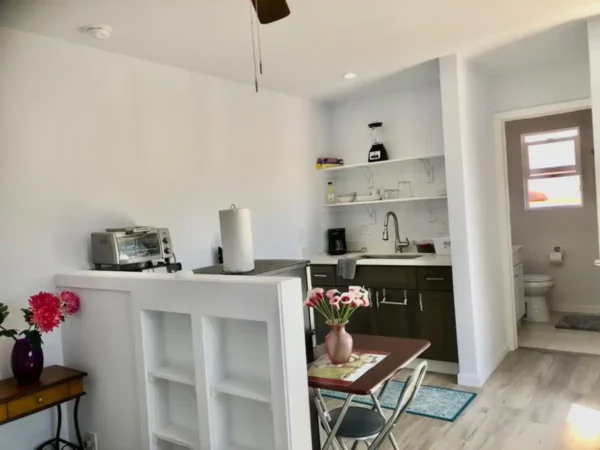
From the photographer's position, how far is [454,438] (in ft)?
9.75

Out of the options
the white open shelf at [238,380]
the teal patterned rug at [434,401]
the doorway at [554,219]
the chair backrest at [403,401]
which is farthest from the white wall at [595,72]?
the white open shelf at [238,380]

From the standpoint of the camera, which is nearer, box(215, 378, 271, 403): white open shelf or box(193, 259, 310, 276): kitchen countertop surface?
box(215, 378, 271, 403): white open shelf

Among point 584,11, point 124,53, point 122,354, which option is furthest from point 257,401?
point 584,11

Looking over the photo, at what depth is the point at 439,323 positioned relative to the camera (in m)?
3.98

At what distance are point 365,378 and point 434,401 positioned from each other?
1.87m

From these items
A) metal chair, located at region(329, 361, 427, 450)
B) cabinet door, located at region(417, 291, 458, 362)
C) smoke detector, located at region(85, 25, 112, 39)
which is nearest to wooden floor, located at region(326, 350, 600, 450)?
cabinet door, located at region(417, 291, 458, 362)

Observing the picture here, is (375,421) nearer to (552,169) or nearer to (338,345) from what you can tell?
(338,345)

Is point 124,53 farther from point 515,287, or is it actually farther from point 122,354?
point 515,287

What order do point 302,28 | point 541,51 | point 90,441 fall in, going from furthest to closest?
point 541,51, point 302,28, point 90,441

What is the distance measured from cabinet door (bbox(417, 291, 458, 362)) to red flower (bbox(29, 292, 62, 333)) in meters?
2.70

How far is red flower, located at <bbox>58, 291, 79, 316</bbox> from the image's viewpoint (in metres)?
2.58

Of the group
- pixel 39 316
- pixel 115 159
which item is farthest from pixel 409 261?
pixel 39 316

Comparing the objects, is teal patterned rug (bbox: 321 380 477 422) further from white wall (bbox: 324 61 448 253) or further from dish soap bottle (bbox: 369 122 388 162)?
dish soap bottle (bbox: 369 122 388 162)

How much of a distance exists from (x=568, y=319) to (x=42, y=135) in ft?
17.0
